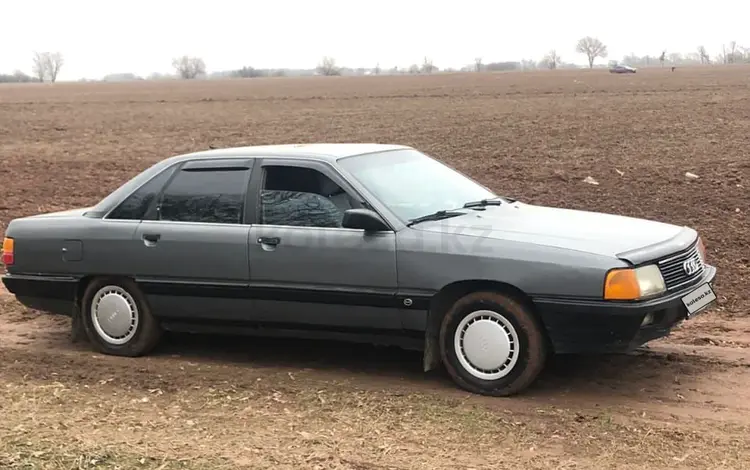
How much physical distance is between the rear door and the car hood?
1.34m

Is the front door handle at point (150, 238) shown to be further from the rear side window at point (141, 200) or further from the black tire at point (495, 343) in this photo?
the black tire at point (495, 343)

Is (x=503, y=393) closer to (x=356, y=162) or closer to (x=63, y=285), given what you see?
(x=356, y=162)

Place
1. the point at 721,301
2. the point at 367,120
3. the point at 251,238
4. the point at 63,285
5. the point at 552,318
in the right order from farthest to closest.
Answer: the point at 367,120 → the point at 721,301 → the point at 63,285 → the point at 251,238 → the point at 552,318

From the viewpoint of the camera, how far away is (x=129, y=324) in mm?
6562

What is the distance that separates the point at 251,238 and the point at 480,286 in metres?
1.62

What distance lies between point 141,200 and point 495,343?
2.86 m

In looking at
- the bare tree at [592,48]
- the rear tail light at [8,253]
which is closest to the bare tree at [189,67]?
the bare tree at [592,48]

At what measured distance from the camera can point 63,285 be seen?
A: 6672mm

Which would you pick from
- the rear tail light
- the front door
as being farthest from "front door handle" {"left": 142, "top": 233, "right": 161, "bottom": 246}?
the rear tail light

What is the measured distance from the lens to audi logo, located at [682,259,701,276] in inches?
217

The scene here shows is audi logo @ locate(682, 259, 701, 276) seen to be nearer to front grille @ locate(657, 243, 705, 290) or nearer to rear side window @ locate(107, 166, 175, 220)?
front grille @ locate(657, 243, 705, 290)

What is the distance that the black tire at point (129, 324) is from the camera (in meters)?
6.50

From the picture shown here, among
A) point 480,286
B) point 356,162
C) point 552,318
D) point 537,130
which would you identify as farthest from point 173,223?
→ point 537,130

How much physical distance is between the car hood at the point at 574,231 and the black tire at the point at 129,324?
2184 mm
